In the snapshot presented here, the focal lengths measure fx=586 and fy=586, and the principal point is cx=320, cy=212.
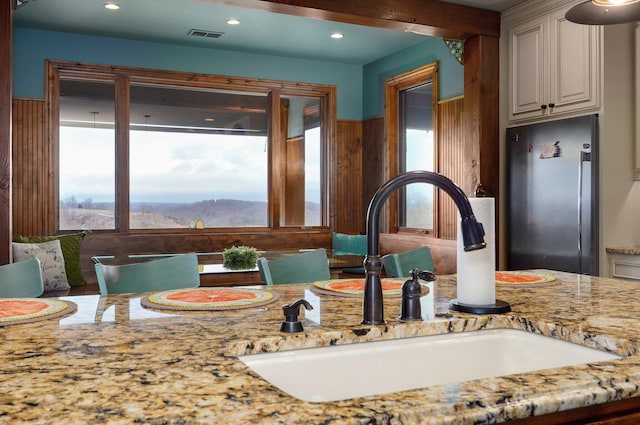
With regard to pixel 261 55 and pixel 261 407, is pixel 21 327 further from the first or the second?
pixel 261 55

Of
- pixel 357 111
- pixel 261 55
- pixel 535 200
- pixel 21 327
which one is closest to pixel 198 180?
pixel 261 55

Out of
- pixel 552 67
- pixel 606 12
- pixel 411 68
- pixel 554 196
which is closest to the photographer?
pixel 606 12

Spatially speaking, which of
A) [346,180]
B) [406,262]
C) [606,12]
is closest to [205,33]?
[346,180]

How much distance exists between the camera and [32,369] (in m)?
0.89

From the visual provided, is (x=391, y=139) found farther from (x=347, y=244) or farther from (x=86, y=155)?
(x=86, y=155)

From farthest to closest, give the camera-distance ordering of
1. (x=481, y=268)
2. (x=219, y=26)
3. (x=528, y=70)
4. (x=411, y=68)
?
1. (x=411, y=68)
2. (x=219, y=26)
3. (x=528, y=70)
4. (x=481, y=268)

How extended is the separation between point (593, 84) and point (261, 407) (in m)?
3.49

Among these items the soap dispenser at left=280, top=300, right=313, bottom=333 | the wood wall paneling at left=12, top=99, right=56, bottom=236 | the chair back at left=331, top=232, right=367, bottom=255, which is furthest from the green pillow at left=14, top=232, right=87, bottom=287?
the soap dispenser at left=280, top=300, right=313, bottom=333

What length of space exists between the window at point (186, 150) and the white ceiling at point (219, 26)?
0.38 metres

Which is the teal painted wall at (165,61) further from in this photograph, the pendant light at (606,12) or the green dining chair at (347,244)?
the pendant light at (606,12)

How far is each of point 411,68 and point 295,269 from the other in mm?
3814

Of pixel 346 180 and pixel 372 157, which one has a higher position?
pixel 372 157

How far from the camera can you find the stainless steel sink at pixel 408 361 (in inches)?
42.5

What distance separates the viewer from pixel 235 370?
0.89 meters
